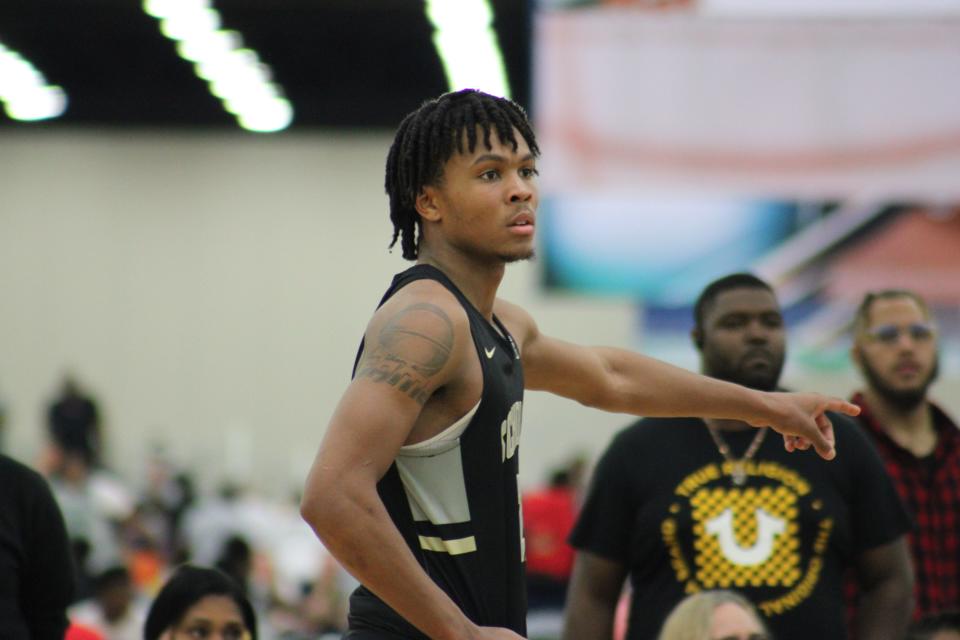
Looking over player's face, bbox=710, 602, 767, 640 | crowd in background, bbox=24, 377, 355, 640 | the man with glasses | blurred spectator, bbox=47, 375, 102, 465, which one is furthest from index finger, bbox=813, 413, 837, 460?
blurred spectator, bbox=47, 375, 102, 465

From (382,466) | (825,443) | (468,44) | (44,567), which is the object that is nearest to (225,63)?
(468,44)

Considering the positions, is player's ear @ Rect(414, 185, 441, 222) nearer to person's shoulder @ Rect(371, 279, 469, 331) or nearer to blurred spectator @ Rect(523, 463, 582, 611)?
person's shoulder @ Rect(371, 279, 469, 331)

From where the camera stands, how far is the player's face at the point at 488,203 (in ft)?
9.61

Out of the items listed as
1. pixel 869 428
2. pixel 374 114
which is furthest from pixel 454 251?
pixel 374 114

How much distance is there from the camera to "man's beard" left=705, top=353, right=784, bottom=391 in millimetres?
4422

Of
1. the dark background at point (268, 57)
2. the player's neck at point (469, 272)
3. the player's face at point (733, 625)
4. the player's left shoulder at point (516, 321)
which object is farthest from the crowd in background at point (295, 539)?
the dark background at point (268, 57)

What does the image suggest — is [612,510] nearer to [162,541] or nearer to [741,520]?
[741,520]

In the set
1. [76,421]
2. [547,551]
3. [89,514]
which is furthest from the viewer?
[76,421]

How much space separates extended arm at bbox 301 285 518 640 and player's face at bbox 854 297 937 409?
9.14 feet

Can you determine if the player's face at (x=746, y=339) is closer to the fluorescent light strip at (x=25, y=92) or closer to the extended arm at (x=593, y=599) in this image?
the extended arm at (x=593, y=599)

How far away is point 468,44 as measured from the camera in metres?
17.3

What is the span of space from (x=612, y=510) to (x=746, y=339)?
0.64 m

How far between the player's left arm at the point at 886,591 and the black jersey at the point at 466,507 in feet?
5.93

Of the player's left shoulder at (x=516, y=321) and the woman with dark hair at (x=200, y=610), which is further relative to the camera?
the woman with dark hair at (x=200, y=610)
